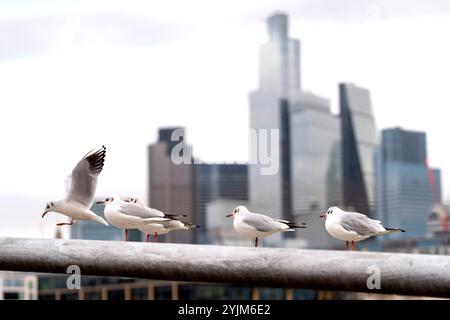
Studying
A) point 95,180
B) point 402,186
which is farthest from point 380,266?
point 402,186

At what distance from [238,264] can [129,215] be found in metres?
1.16

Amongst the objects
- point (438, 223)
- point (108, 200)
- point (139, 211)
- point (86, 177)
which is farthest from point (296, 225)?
point (438, 223)

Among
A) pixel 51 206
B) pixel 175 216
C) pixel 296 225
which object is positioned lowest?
pixel 296 225

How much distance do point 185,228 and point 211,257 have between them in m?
0.65

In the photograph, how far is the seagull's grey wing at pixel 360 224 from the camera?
499 cm

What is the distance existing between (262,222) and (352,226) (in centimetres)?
47

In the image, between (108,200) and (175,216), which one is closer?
(175,216)

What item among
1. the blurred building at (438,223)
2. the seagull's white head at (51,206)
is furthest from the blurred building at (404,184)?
the seagull's white head at (51,206)

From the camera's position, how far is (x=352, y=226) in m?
5.00

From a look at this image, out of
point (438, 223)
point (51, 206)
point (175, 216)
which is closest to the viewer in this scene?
point (175, 216)

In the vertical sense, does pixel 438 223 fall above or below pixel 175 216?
above

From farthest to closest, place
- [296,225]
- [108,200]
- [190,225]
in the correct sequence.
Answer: [108,200], [190,225], [296,225]

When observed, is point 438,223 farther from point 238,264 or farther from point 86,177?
point 238,264
